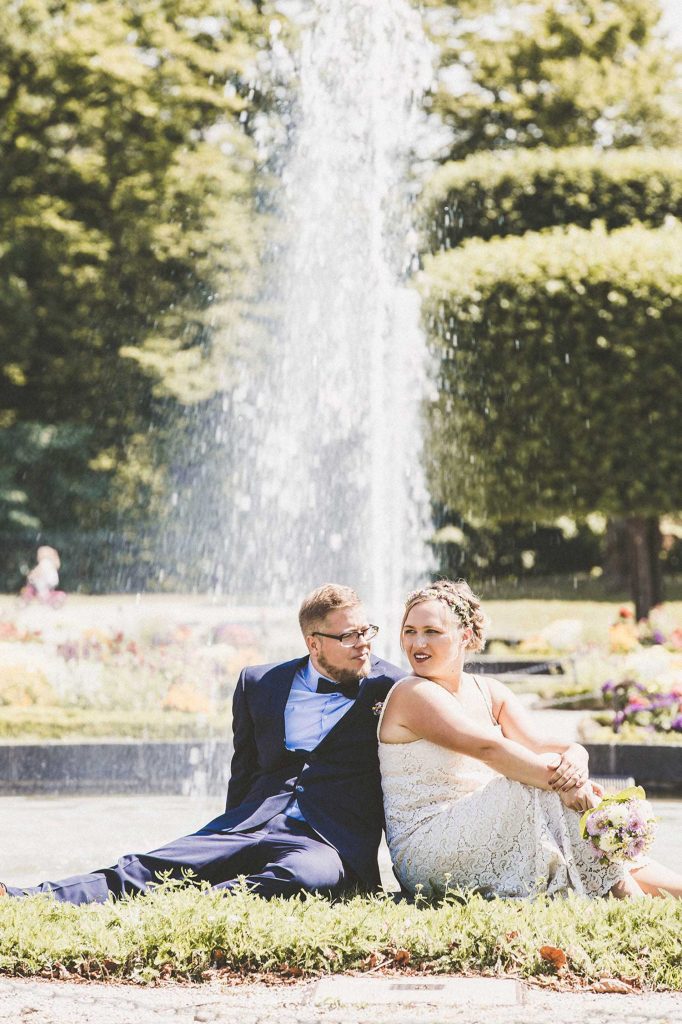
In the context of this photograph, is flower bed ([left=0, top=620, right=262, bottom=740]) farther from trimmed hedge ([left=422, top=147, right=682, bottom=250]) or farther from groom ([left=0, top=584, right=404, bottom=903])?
trimmed hedge ([left=422, top=147, right=682, bottom=250])

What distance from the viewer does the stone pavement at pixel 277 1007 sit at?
3.46 m

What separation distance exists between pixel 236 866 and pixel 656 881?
1358 mm

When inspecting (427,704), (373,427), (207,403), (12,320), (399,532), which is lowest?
(427,704)

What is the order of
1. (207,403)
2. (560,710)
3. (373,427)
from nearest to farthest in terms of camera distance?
(560,710) → (373,427) → (207,403)

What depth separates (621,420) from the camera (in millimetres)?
16922

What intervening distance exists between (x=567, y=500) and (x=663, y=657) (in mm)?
8001

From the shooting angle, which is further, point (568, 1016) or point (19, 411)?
point (19, 411)

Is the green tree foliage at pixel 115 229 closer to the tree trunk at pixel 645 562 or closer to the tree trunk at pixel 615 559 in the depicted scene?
the tree trunk at pixel 615 559

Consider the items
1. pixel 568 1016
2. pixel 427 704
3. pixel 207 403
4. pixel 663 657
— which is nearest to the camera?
pixel 568 1016

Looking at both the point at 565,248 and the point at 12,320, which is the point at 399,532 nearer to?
the point at 565,248

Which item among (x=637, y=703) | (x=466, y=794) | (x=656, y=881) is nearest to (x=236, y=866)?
(x=466, y=794)

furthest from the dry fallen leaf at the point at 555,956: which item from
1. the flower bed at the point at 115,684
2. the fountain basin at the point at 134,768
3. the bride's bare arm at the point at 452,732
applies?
the flower bed at the point at 115,684

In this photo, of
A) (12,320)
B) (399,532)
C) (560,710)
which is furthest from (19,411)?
(560,710)

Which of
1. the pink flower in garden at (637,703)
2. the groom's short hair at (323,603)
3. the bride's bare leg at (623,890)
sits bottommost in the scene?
the bride's bare leg at (623,890)
